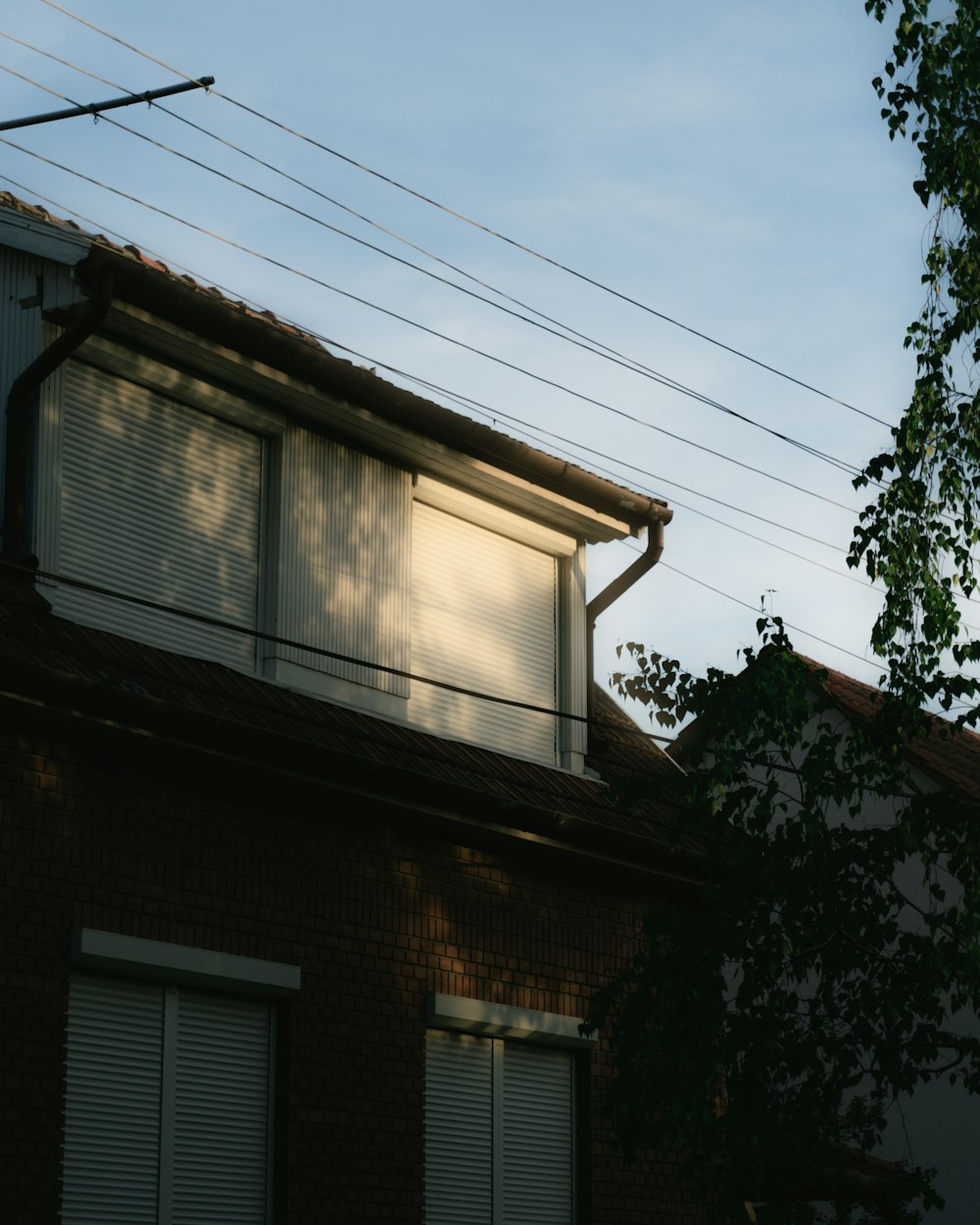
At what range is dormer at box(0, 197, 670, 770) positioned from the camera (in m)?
11.0

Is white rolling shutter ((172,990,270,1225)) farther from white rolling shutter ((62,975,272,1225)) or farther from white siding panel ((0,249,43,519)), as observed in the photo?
white siding panel ((0,249,43,519))

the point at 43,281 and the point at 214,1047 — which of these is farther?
the point at 43,281

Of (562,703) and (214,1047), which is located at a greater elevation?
(562,703)

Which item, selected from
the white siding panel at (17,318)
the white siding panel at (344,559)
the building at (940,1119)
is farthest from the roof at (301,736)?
the building at (940,1119)

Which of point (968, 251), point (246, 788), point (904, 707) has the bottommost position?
point (246, 788)

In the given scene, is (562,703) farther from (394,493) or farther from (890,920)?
(890,920)

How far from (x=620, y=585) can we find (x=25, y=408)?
5615 mm

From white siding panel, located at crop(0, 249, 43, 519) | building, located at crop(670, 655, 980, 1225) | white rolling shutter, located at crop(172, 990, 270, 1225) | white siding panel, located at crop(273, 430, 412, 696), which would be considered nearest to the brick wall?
white rolling shutter, located at crop(172, 990, 270, 1225)

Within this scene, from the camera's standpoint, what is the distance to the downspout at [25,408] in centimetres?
1054

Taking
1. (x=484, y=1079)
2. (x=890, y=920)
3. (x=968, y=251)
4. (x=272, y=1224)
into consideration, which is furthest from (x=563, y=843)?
(x=968, y=251)

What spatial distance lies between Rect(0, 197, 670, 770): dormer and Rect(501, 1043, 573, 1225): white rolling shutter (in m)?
2.38

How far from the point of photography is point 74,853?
9.56 m

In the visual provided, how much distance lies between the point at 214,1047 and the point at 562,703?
4.77 m

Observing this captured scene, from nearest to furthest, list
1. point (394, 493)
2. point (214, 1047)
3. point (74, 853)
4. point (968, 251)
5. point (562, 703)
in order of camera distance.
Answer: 1. point (74, 853)
2. point (214, 1047)
3. point (968, 251)
4. point (394, 493)
5. point (562, 703)
